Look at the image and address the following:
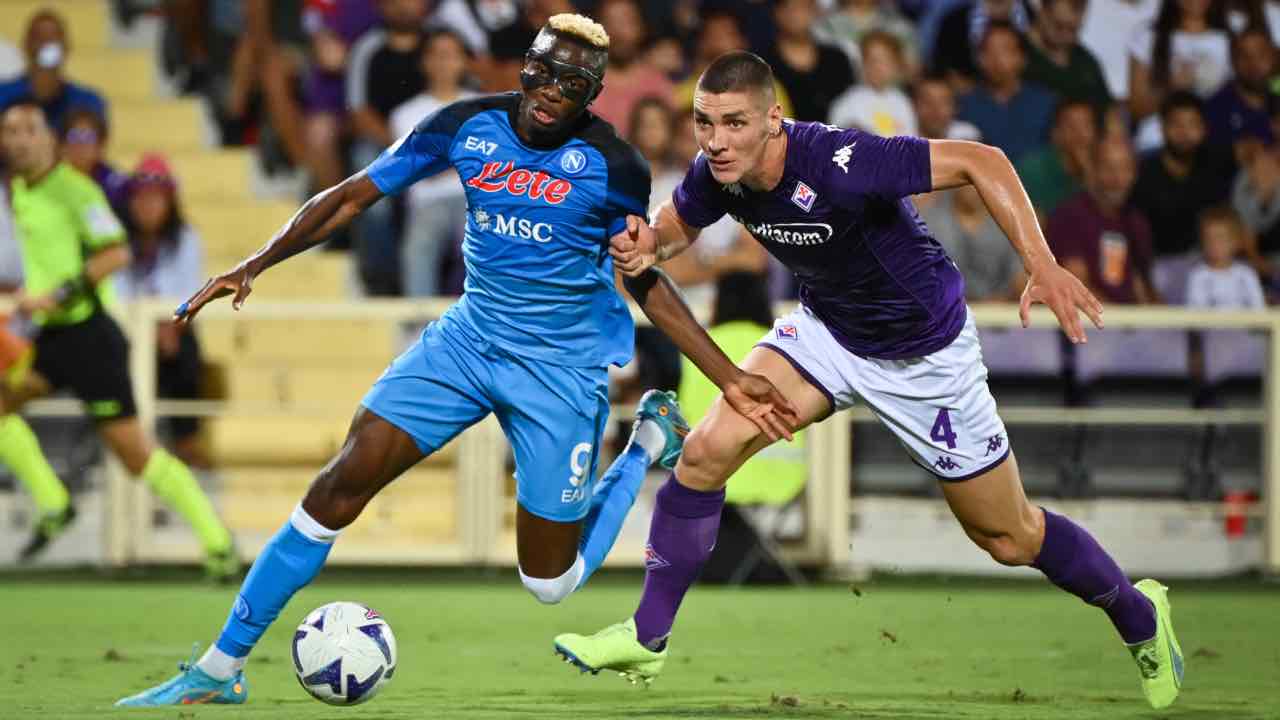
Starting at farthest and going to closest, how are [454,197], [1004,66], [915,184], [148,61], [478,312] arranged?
[148,61] → [1004,66] → [454,197] → [478,312] → [915,184]

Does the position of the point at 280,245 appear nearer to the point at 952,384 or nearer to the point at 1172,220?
the point at 952,384

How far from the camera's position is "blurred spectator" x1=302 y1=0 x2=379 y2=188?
12781mm

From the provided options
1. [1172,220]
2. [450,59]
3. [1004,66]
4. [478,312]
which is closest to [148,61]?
[450,59]

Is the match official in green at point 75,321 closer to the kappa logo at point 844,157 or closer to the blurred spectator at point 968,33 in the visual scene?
the kappa logo at point 844,157

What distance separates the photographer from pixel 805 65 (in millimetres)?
12539

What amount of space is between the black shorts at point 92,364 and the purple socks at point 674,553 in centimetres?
476

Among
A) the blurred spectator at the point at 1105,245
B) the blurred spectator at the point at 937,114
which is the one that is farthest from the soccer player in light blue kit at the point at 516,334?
the blurred spectator at the point at 937,114

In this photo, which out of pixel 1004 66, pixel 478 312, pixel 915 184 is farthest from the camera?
pixel 1004 66

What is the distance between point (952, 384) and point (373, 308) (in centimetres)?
537

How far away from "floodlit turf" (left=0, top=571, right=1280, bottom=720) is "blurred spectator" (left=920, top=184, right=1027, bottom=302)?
1.79 metres

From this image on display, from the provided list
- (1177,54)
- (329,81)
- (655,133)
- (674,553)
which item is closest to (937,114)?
(655,133)

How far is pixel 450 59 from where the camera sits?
1215cm

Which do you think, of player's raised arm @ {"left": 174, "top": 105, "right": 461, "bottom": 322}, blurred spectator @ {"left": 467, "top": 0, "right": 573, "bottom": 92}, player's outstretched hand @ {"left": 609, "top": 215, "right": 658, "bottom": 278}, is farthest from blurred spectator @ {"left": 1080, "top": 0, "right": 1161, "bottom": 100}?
player's raised arm @ {"left": 174, "top": 105, "right": 461, "bottom": 322}

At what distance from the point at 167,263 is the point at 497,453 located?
2.37 m
